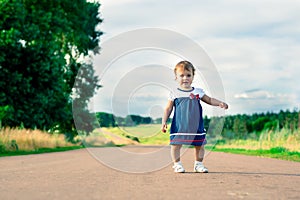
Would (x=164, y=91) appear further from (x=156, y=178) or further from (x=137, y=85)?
(x=156, y=178)

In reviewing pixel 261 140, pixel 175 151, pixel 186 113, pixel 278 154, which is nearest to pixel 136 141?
pixel 278 154

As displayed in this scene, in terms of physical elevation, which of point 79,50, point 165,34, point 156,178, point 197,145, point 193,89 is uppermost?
point 79,50

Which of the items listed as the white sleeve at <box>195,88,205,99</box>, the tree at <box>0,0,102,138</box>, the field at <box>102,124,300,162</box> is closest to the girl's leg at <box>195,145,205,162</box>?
the field at <box>102,124,300,162</box>

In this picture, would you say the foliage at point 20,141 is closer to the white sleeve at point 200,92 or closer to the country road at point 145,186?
the country road at point 145,186

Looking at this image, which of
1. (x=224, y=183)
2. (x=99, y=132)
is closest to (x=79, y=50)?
(x=99, y=132)

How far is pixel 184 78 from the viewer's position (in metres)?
7.34

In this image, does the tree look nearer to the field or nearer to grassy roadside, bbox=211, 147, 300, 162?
the field

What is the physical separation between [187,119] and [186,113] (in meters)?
0.09

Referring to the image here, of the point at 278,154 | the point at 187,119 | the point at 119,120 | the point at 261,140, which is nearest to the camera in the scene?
the point at 187,119

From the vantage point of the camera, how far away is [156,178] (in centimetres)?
645

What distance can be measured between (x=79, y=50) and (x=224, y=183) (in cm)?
3418

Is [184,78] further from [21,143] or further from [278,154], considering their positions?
[21,143]

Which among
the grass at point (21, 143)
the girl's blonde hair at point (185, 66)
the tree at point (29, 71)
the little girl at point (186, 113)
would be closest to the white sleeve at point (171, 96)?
the little girl at point (186, 113)

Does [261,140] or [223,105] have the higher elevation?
[223,105]
